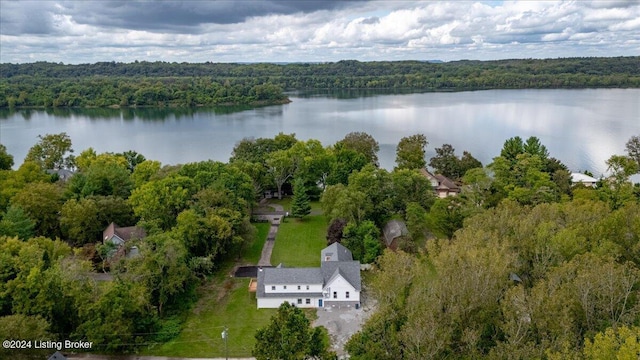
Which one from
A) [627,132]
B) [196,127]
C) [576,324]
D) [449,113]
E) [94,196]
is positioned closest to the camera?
[576,324]

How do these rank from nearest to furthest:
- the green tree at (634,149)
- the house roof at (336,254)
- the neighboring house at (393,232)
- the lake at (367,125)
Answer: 1. the house roof at (336,254)
2. the neighboring house at (393,232)
3. the green tree at (634,149)
4. the lake at (367,125)

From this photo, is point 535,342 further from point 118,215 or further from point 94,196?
point 94,196

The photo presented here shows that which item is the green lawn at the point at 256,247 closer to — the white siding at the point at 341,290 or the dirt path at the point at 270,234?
the dirt path at the point at 270,234

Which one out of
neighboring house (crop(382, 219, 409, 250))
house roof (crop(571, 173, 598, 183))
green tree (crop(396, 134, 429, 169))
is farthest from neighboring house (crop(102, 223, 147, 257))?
house roof (crop(571, 173, 598, 183))

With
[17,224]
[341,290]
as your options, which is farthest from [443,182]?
[17,224]

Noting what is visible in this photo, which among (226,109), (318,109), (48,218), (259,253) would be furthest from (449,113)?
(48,218)

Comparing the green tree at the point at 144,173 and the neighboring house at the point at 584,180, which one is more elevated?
the green tree at the point at 144,173

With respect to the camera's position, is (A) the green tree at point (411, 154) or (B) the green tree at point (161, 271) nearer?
(B) the green tree at point (161, 271)

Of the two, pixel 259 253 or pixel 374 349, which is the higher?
pixel 374 349

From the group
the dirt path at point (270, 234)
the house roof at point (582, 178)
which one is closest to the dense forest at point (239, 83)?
the dirt path at point (270, 234)
